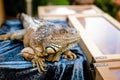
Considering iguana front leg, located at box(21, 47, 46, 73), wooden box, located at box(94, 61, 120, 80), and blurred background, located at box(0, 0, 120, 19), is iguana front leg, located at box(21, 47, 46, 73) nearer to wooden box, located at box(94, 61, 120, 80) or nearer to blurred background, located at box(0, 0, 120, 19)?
wooden box, located at box(94, 61, 120, 80)

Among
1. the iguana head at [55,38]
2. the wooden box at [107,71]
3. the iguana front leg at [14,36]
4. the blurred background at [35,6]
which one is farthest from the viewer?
the blurred background at [35,6]

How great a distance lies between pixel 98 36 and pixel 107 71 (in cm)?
56

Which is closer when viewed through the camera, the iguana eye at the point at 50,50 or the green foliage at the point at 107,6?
the iguana eye at the point at 50,50

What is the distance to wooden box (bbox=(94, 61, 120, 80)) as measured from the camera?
1167 millimetres

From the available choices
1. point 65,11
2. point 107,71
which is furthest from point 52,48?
point 65,11

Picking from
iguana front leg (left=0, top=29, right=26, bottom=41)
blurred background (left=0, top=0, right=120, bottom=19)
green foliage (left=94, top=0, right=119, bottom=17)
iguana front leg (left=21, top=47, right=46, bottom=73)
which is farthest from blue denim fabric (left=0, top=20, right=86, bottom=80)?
green foliage (left=94, top=0, right=119, bottom=17)

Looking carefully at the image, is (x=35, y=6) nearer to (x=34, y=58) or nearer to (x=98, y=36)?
(x=98, y=36)

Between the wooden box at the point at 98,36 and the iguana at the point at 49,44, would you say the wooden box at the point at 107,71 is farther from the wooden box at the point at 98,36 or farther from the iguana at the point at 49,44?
the iguana at the point at 49,44

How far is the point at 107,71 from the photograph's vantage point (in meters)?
1.20

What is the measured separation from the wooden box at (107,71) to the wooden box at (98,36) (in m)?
0.04

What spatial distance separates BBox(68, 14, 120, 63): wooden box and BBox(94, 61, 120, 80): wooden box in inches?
1.6

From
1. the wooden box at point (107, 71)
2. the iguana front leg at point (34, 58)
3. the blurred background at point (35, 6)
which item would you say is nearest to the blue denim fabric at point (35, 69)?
the iguana front leg at point (34, 58)

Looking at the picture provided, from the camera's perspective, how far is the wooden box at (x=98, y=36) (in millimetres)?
1365

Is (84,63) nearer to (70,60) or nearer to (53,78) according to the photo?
(70,60)
